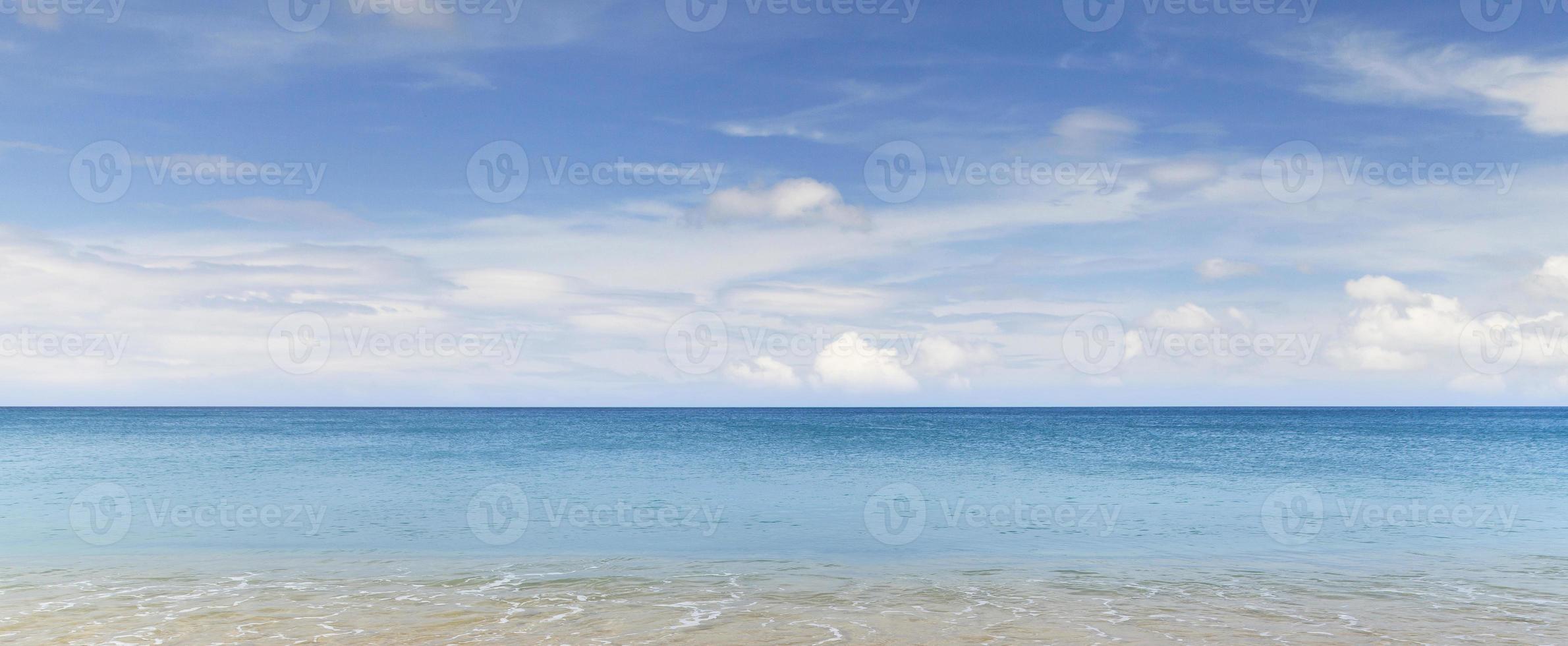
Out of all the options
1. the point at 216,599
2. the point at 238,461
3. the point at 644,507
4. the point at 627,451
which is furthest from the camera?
the point at 627,451

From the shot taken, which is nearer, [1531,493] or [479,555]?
[479,555]

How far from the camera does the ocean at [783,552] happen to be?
11.4 meters

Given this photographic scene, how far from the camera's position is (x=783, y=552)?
17156 mm

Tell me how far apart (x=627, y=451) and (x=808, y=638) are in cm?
4077

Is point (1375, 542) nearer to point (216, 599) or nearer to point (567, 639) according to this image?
point (567, 639)

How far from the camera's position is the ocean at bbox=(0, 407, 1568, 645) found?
1136 centimetres

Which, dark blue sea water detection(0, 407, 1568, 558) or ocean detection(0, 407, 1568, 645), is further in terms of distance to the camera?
dark blue sea water detection(0, 407, 1568, 558)

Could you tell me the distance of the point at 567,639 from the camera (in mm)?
10727

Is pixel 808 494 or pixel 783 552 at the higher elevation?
pixel 808 494

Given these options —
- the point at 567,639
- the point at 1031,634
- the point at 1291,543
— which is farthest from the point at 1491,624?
the point at 567,639

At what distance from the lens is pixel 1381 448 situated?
51.6m

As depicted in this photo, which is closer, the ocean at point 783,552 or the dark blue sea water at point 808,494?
the ocean at point 783,552

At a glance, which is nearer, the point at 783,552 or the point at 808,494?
the point at 783,552

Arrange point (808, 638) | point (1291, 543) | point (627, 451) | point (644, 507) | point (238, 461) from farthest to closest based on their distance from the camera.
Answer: point (627, 451), point (238, 461), point (644, 507), point (1291, 543), point (808, 638)
